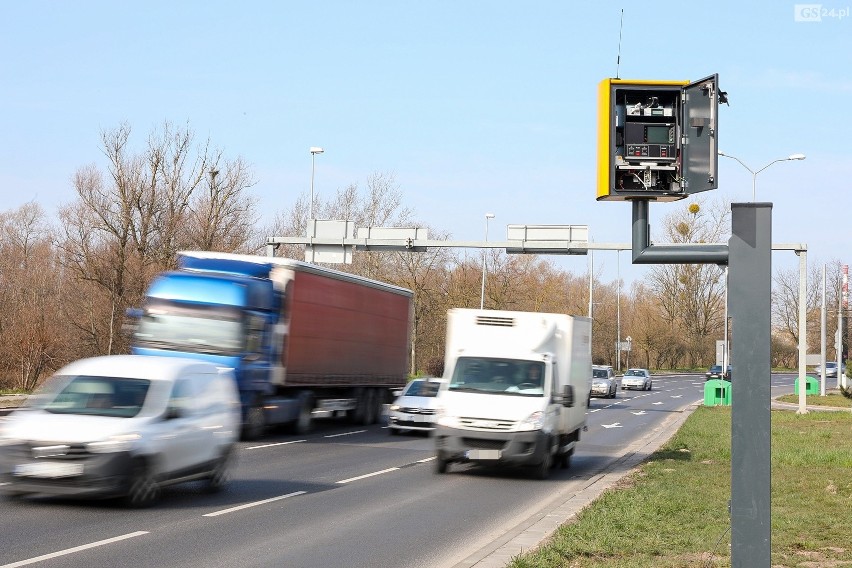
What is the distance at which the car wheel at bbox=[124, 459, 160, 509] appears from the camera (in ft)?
38.3

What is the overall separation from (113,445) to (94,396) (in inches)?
45.4

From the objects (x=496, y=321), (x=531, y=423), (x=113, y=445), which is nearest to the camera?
(x=113, y=445)

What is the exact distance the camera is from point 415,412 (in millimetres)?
26234

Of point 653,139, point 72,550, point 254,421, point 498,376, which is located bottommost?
point 72,550

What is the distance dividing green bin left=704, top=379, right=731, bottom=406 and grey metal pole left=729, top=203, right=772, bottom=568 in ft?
134

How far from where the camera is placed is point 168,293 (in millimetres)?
22406

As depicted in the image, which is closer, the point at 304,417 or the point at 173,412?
the point at 173,412

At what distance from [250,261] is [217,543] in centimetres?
1402

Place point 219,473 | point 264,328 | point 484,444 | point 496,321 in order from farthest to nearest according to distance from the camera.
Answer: point 264,328 < point 496,321 < point 484,444 < point 219,473

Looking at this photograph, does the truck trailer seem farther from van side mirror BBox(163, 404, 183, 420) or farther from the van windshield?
van side mirror BBox(163, 404, 183, 420)

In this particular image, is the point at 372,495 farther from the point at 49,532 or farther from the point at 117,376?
the point at 49,532

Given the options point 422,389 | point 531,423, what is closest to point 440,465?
point 531,423

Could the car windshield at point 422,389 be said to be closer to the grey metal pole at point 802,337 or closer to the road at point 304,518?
the road at point 304,518

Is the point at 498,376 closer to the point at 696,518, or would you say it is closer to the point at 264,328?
the point at 696,518
